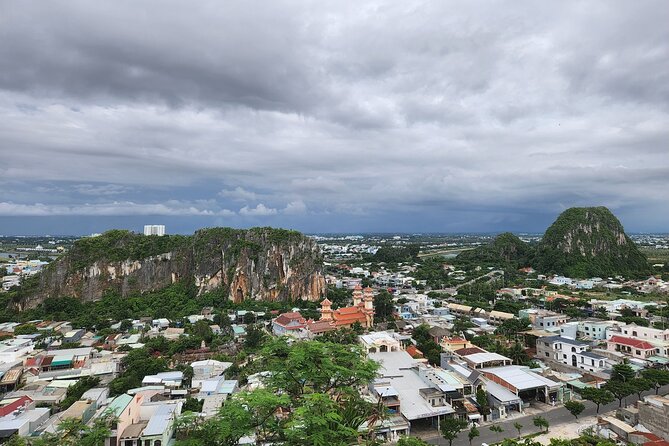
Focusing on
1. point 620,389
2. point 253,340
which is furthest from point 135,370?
point 620,389

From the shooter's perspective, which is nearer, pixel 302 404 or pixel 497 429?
pixel 302 404

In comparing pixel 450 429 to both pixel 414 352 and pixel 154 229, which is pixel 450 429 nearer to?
pixel 414 352

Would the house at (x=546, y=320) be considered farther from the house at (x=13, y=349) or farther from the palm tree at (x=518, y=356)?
the house at (x=13, y=349)

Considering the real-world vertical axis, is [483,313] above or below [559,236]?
below

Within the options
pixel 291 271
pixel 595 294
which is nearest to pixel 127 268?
pixel 291 271

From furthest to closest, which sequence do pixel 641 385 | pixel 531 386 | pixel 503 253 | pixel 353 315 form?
pixel 503 253, pixel 353 315, pixel 531 386, pixel 641 385

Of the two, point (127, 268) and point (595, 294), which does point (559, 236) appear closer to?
point (595, 294)

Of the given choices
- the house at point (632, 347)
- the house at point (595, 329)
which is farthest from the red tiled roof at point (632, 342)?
the house at point (595, 329)
